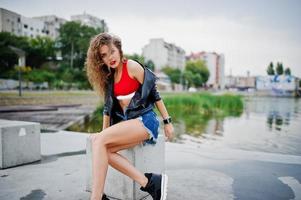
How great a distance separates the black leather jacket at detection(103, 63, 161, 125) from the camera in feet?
7.37

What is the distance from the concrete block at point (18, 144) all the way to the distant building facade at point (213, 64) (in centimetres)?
12046

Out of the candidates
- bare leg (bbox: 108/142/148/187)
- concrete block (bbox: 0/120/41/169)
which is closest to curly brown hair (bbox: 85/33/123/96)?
bare leg (bbox: 108/142/148/187)

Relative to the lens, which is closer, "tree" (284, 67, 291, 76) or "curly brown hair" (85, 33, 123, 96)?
"curly brown hair" (85, 33, 123, 96)

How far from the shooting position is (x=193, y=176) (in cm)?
→ 325

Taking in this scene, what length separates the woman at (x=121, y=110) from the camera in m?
2.08

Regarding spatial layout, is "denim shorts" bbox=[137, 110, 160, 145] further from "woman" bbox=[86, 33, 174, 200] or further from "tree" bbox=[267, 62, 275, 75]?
"tree" bbox=[267, 62, 275, 75]

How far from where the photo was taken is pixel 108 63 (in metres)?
2.29

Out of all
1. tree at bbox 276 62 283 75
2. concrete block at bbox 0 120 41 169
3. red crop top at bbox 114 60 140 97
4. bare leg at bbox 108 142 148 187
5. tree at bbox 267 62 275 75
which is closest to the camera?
bare leg at bbox 108 142 148 187

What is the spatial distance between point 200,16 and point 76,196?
37.6ft

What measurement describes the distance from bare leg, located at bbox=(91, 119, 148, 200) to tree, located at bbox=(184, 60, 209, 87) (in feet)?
249

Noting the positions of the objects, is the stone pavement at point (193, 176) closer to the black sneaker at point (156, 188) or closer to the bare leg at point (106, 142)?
the black sneaker at point (156, 188)

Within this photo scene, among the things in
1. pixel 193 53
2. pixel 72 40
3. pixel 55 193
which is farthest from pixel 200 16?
pixel 193 53

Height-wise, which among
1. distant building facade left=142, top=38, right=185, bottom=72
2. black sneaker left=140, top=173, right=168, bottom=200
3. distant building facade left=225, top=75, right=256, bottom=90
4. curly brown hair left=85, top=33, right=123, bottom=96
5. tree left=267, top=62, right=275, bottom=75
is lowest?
black sneaker left=140, top=173, right=168, bottom=200

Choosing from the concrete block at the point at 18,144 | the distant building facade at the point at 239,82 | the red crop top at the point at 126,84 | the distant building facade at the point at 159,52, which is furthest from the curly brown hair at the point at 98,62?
the distant building facade at the point at 239,82
